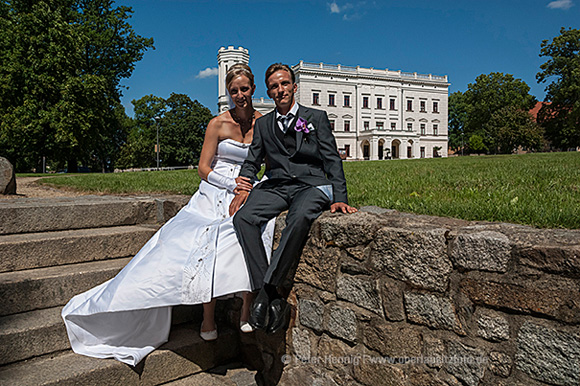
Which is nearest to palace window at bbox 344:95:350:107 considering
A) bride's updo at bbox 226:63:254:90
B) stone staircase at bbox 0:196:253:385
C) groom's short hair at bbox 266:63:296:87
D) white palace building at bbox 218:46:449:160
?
white palace building at bbox 218:46:449:160

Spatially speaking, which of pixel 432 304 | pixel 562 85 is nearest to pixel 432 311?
pixel 432 304

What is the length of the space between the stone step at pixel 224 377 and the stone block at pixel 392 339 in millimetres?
1250

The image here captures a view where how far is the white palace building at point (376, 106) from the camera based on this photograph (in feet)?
190

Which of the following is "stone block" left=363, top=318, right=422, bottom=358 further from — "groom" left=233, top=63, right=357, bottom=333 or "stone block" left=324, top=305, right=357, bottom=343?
"groom" left=233, top=63, right=357, bottom=333

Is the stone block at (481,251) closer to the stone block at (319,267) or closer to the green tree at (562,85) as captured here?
the stone block at (319,267)

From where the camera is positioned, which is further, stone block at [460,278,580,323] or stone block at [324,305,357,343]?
stone block at [324,305,357,343]

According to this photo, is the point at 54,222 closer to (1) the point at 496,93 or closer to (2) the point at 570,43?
(2) the point at 570,43

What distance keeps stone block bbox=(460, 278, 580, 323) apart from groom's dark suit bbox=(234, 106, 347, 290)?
1.16 metres

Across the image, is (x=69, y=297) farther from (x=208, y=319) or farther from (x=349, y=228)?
(x=349, y=228)

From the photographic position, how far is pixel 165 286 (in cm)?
274

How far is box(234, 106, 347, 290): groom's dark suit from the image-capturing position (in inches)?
108

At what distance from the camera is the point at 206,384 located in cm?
310

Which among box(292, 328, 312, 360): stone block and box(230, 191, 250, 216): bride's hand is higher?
box(230, 191, 250, 216): bride's hand

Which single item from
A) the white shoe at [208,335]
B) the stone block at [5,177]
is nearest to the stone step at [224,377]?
the white shoe at [208,335]
